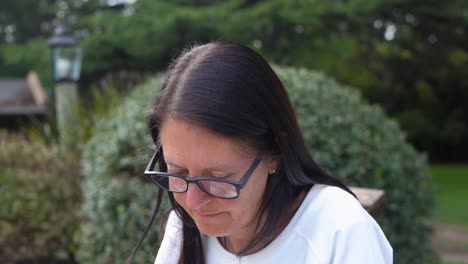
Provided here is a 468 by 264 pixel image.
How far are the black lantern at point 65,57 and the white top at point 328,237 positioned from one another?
5.34 metres

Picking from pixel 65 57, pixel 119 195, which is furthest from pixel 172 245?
pixel 65 57

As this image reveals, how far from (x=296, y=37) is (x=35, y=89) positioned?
12.3ft

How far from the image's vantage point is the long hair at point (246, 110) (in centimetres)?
142

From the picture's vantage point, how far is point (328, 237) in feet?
4.89

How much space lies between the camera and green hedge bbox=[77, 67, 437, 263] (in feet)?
11.5

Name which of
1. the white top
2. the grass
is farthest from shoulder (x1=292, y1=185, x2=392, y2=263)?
the grass

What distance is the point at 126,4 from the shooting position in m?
10.8

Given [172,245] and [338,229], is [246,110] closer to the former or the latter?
[338,229]

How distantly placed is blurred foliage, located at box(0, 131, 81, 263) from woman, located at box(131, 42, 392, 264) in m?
3.23

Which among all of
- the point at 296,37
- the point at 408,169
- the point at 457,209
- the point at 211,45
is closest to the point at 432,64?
the point at 457,209

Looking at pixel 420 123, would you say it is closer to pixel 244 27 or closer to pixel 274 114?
pixel 244 27

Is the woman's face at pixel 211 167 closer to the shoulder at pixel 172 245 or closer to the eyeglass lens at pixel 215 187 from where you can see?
the eyeglass lens at pixel 215 187

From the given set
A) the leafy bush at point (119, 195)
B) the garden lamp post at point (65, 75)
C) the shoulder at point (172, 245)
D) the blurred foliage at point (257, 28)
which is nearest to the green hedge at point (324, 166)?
the leafy bush at point (119, 195)

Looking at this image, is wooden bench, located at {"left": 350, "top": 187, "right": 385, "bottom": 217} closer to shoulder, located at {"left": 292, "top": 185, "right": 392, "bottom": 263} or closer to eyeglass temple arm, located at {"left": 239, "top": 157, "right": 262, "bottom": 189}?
shoulder, located at {"left": 292, "top": 185, "right": 392, "bottom": 263}
